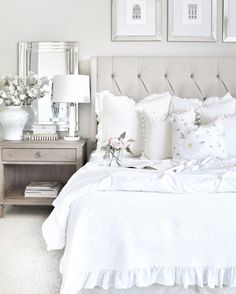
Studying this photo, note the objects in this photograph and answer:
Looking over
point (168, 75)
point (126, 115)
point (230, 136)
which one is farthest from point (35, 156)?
point (230, 136)

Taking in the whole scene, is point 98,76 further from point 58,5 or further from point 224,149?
point 224,149

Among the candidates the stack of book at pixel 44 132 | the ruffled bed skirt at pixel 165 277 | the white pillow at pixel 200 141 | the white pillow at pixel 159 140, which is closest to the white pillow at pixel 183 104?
the white pillow at pixel 159 140

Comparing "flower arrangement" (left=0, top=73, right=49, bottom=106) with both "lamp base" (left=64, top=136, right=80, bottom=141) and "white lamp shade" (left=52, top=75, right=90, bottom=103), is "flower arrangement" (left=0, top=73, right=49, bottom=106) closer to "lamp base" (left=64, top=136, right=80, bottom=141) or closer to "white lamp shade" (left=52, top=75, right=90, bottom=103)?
"white lamp shade" (left=52, top=75, right=90, bottom=103)

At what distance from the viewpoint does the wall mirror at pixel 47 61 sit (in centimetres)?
401

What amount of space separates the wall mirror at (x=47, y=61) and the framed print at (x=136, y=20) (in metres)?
0.46

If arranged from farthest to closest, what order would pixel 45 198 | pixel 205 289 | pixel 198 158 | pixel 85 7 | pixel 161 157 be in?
pixel 85 7 → pixel 45 198 → pixel 161 157 → pixel 198 158 → pixel 205 289

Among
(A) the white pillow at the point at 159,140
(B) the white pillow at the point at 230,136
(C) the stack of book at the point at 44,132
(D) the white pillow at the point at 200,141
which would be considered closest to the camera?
(D) the white pillow at the point at 200,141

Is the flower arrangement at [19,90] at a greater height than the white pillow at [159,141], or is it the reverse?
the flower arrangement at [19,90]

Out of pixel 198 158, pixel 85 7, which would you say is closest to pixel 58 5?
pixel 85 7

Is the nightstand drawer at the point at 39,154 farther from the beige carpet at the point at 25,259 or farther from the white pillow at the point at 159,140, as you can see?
the white pillow at the point at 159,140

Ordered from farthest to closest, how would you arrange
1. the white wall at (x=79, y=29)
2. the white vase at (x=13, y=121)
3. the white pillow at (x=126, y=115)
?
the white wall at (x=79, y=29)
the white vase at (x=13, y=121)
the white pillow at (x=126, y=115)

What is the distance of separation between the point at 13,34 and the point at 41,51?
0.33m

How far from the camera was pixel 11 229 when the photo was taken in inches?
135

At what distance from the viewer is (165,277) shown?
6.37 feet
